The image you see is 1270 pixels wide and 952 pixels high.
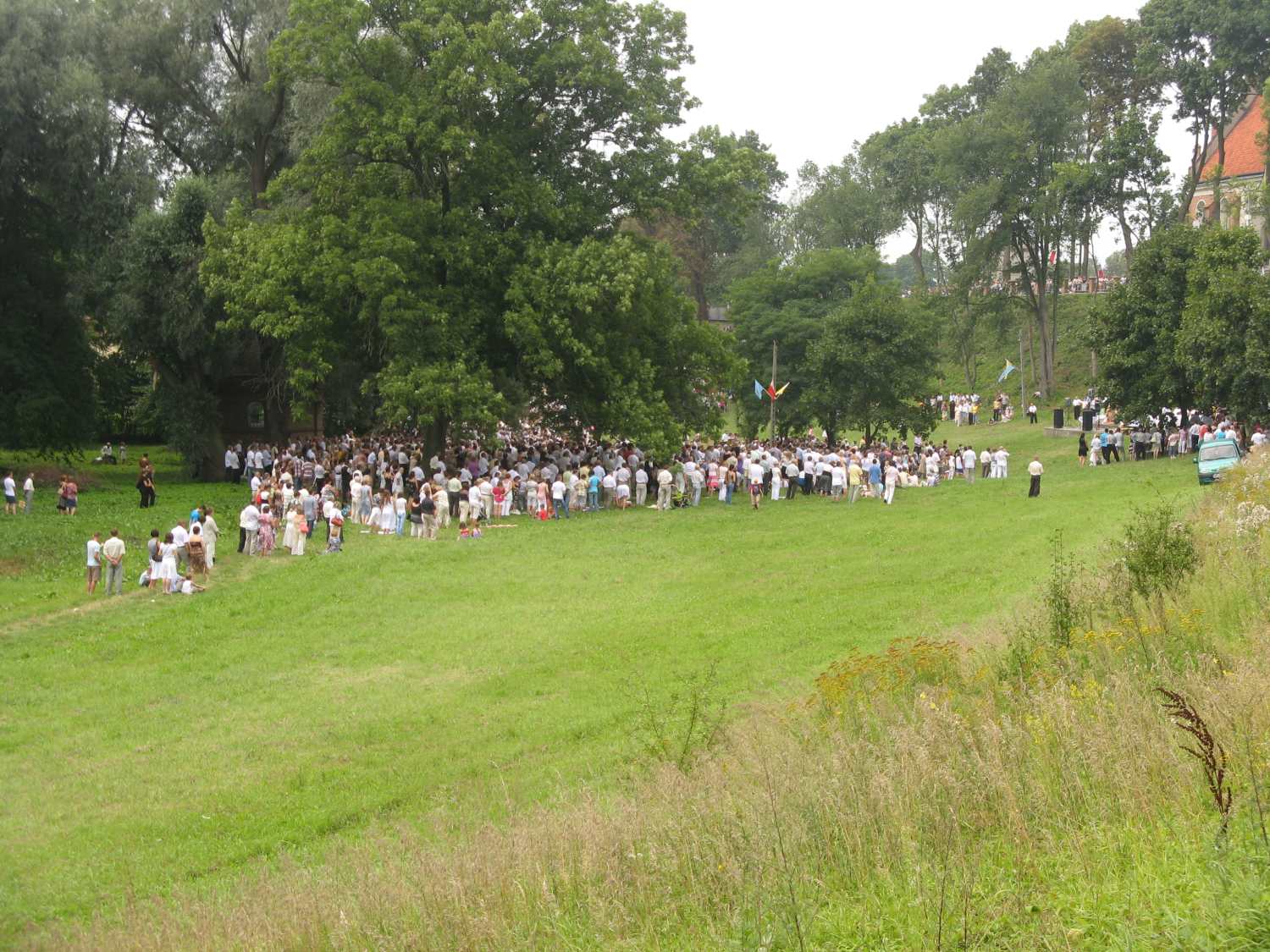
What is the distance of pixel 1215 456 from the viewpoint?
32281 mm

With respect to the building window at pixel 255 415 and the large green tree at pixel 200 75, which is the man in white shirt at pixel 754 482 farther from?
the building window at pixel 255 415

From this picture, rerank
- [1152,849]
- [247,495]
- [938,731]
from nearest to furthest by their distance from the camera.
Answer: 1. [1152,849]
2. [938,731]
3. [247,495]

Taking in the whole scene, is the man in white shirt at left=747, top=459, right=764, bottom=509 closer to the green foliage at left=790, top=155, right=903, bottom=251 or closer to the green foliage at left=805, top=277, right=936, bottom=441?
the green foliage at left=805, top=277, right=936, bottom=441

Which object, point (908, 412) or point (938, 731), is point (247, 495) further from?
point (938, 731)

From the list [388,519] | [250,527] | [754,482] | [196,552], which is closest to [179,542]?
[196,552]

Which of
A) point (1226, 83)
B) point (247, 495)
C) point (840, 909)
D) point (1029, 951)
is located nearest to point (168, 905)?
point (840, 909)

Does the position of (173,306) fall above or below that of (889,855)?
above

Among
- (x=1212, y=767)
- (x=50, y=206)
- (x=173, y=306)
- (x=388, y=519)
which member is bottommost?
(x=388, y=519)

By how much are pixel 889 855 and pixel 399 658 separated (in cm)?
1321

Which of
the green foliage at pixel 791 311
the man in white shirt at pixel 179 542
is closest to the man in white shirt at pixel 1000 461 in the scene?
the green foliage at pixel 791 311

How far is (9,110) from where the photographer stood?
122ft

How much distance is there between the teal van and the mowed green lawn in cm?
140

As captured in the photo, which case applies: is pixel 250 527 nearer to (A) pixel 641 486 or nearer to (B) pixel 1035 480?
(A) pixel 641 486

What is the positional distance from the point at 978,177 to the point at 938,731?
57379 millimetres
